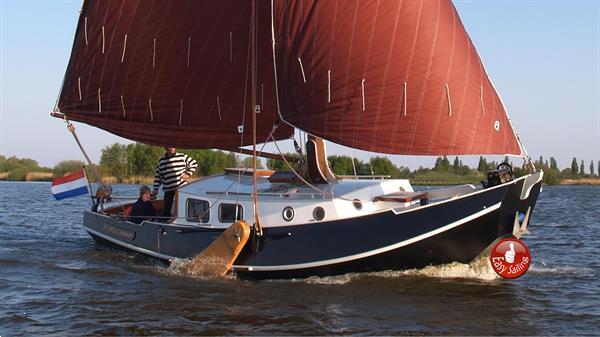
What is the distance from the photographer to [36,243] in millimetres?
22297

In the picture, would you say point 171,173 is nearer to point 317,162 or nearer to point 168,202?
point 168,202

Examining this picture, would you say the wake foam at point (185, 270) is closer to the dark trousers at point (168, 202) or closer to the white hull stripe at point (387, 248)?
the white hull stripe at point (387, 248)

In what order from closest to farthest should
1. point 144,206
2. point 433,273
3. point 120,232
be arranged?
point 433,273
point 144,206
point 120,232

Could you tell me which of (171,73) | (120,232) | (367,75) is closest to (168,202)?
(120,232)

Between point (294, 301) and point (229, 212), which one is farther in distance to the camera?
point (229, 212)

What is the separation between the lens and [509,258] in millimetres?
13242

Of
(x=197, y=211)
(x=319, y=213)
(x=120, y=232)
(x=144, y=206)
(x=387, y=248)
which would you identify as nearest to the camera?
(x=387, y=248)

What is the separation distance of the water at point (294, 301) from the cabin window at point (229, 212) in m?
1.28

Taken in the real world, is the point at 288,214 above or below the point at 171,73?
below

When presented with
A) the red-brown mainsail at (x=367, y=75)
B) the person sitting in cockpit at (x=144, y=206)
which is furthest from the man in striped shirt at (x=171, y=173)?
the red-brown mainsail at (x=367, y=75)

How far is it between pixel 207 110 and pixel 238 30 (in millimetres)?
2188

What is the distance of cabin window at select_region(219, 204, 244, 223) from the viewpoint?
49.4 feet

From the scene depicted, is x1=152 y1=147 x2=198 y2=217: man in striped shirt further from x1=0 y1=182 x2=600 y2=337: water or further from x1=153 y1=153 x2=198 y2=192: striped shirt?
x1=0 y1=182 x2=600 y2=337: water

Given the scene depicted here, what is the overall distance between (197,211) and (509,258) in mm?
6727
